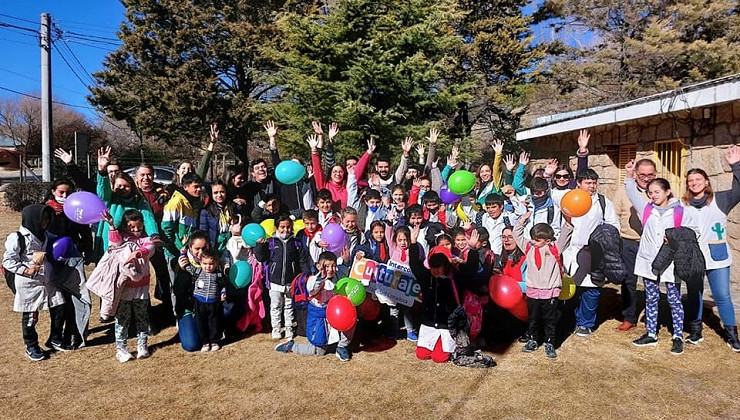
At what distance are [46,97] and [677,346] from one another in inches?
663

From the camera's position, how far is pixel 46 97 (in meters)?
14.8

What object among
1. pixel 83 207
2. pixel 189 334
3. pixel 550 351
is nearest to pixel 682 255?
pixel 550 351

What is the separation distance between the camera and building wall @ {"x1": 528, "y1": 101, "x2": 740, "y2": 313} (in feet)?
20.5

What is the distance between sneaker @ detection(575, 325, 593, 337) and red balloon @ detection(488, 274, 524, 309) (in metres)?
1.11

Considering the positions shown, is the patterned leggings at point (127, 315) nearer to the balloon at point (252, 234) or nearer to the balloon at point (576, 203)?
the balloon at point (252, 234)

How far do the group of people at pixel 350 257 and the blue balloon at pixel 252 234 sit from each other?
0.19 ft

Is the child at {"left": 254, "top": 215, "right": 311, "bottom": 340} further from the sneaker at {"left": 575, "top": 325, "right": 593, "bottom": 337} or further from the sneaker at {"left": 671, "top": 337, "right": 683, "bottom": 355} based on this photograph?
the sneaker at {"left": 671, "top": 337, "right": 683, "bottom": 355}

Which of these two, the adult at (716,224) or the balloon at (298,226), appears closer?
the adult at (716,224)

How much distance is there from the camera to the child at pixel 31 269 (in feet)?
12.8

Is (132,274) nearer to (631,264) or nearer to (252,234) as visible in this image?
(252,234)

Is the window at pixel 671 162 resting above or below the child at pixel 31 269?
above

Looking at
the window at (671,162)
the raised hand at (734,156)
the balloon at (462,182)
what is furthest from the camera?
the window at (671,162)

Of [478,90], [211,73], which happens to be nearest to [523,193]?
[478,90]

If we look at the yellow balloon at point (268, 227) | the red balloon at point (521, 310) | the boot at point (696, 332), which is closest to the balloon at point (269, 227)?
the yellow balloon at point (268, 227)
